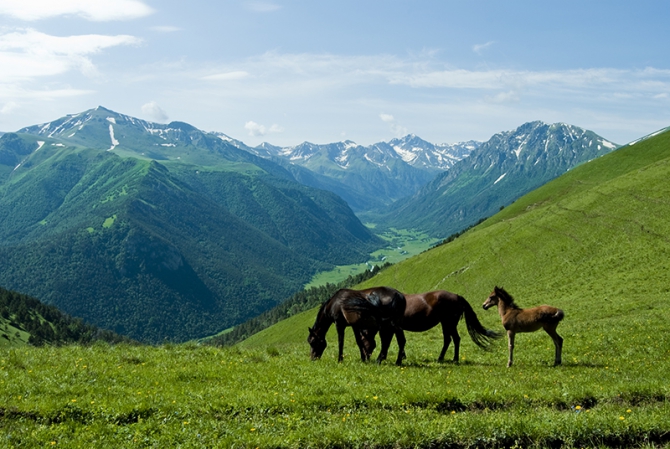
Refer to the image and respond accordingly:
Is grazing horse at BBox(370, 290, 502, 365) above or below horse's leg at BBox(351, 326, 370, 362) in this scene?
above

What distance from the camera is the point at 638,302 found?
130ft

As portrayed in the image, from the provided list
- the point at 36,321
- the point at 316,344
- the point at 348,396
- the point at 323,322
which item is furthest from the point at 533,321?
the point at 36,321

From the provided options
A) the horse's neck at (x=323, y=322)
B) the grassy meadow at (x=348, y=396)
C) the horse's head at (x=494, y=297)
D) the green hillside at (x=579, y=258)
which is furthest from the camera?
the green hillside at (x=579, y=258)

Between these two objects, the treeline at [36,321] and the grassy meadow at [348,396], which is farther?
the treeline at [36,321]

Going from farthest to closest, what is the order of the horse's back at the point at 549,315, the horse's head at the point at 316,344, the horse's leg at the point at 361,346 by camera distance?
the horse's head at the point at 316,344, the horse's back at the point at 549,315, the horse's leg at the point at 361,346

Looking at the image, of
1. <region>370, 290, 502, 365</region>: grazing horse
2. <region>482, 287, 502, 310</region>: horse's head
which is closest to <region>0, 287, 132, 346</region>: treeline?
<region>370, 290, 502, 365</region>: grazing horse

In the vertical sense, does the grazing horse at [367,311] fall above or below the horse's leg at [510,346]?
above

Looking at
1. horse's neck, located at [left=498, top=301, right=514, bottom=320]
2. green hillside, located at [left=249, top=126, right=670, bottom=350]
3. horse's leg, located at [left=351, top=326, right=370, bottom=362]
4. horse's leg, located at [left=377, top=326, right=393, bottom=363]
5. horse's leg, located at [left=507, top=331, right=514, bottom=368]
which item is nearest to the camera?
horse's leg, located at [left=377, top=326, right=393, bottom=363]

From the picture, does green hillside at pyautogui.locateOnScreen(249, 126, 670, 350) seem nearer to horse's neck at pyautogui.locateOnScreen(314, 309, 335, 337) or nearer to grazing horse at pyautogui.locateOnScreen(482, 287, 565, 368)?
grazing horse at pyautogui.locateOnScreen(482, 287, 565, 368)

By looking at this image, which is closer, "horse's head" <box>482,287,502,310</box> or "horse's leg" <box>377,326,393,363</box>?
"horse's leg" <box>377,326,393,363</box>

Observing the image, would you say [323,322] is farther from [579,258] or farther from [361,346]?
[579,258]

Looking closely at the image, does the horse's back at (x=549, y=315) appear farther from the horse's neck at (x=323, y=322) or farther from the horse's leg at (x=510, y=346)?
the horse's neck at (x=323, y=322)

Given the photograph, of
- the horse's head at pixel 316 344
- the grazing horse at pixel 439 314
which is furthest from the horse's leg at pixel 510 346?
the horse's head at pixel 316 344

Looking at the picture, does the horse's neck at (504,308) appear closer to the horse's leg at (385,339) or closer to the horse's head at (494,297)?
the horse's head at (494,297)
